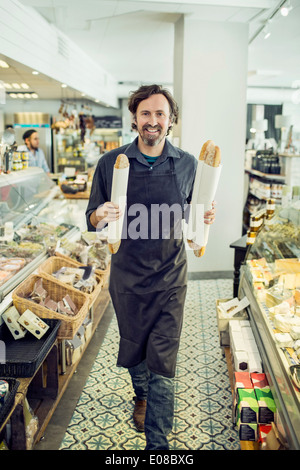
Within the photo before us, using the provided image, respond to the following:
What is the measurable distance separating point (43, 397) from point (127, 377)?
2.52 feet

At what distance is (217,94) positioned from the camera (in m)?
5.64

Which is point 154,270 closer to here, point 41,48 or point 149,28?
point 41,48

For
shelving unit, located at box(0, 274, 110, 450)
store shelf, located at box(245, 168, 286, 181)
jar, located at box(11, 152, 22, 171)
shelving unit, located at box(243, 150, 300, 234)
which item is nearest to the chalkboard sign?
shelving unit, located at box(243, 150, 300, 234)

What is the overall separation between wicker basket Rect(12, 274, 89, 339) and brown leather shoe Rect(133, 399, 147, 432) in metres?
0.62

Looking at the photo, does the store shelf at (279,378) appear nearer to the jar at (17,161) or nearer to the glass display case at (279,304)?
the glass display case at (279,304)

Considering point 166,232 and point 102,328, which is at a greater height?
point 166,232

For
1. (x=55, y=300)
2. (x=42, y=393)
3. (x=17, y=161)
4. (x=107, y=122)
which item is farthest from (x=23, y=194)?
(x=107, y=122)

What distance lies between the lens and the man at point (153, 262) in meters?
2.42

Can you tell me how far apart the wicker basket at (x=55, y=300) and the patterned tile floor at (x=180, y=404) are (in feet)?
1.84

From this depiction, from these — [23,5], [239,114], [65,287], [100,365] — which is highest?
[23,5]

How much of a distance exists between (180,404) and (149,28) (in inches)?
208

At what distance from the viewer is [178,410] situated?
304cm

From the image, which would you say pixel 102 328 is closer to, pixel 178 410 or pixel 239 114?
pixel 178 410

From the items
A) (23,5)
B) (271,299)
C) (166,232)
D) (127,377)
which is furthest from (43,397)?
(23,5)
